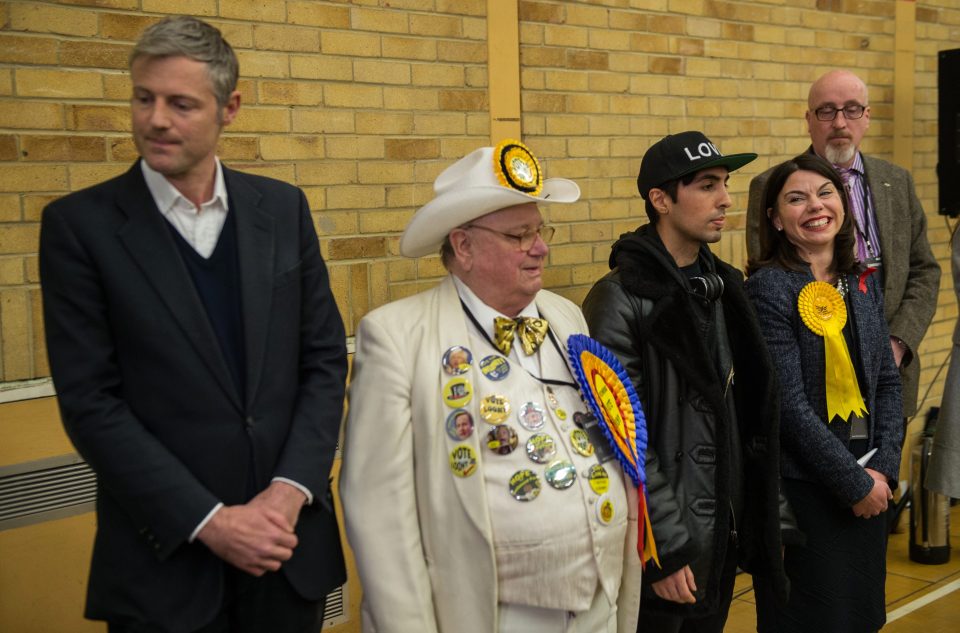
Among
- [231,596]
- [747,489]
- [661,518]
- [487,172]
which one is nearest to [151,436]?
[231,596]

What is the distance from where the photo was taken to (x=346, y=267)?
3.78m

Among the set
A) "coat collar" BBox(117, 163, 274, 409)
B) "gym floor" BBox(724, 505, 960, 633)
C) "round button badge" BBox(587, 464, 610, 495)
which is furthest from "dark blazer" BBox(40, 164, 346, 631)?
"gym floor" BBox(724, 505, 960, 633)

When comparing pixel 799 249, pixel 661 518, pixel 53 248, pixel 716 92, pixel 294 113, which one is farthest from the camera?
pixel 716 92

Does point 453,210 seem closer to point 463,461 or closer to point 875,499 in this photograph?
point 463,461

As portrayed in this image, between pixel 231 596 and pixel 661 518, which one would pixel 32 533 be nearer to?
pixel 231 596

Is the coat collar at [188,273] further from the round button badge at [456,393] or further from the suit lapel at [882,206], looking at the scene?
the suit lapel at [882,206]

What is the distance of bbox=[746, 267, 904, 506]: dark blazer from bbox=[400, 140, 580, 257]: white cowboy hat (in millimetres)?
1022

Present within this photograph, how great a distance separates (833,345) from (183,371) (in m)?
1.98

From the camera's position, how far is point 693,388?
284 centimetres

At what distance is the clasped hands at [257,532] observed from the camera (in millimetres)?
2012

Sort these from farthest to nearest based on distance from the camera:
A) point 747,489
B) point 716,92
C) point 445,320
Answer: point 716,92 < point 747,489 < point 445,320

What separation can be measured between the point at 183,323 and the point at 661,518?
134cm

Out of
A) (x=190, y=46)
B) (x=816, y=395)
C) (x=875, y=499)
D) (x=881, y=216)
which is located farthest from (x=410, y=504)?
(x=881, y=216)

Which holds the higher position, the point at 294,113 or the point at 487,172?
the point at 294,113
